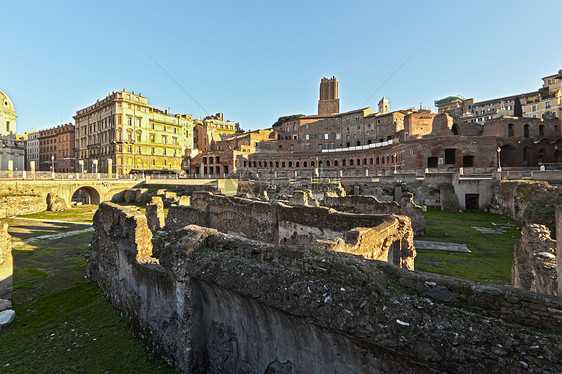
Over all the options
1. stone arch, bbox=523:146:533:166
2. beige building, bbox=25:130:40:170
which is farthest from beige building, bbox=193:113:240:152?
stone arch, bbox=523:146:533:166

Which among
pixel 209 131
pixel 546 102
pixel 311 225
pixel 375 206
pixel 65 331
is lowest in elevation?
pixel 65 331

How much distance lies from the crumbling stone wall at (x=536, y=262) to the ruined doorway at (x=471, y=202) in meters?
21.5

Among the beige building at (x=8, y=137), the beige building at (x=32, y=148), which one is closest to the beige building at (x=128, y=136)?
the beige building at (x=8, y=137)

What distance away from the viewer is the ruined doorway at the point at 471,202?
29.2 meters

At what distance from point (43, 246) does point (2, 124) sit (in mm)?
61751

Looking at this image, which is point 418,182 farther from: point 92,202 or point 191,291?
point 92,202

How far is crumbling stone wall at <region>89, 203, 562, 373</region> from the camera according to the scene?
3083mm

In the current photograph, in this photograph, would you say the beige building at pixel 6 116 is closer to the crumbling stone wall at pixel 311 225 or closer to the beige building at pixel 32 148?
the beige building at pixel 32 148

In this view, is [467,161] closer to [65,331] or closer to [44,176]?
[65,331]

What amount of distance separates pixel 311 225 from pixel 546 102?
83.2m

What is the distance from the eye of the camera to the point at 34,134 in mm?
103625

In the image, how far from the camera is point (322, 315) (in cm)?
384

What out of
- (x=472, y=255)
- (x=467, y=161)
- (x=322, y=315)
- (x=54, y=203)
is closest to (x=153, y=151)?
(x=54, y=203)

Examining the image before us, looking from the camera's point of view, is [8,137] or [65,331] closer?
[65,331]
